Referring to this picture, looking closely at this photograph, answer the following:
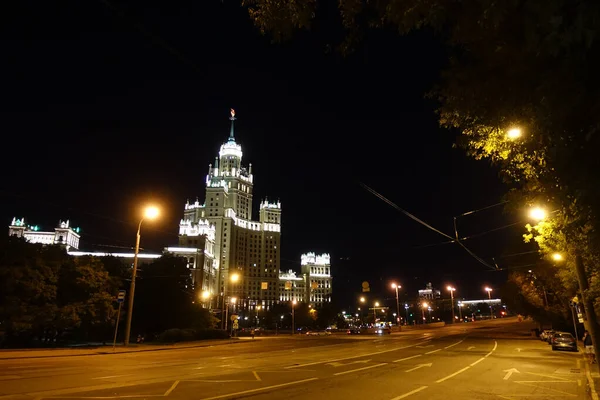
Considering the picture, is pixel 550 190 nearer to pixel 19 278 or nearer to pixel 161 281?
pixel 19 278

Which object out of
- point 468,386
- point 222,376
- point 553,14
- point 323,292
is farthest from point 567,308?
point 323,292

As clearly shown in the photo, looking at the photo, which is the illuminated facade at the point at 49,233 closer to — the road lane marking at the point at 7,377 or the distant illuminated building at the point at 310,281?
the distant illuminated building at the point at 310,281

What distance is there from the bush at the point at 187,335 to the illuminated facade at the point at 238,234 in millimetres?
104152

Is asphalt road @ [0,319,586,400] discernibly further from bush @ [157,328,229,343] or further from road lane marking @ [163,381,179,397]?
bush @ [157,328,229,343]

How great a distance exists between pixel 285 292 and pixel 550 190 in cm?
18163

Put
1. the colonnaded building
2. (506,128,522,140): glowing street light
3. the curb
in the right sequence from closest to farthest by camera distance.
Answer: (506,128,522,140): glowing street light, the curb, the colonnaded building

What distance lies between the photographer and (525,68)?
4.56 m

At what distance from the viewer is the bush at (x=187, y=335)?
40.2m

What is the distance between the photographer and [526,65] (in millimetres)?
4504

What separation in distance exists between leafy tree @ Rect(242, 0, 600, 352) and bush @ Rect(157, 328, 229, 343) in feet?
130

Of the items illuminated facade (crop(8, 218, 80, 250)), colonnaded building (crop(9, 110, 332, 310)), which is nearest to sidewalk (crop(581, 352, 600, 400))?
colonnaded building (crop(9, 110, 332, 310))

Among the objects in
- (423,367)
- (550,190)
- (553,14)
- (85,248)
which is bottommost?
(423,367)

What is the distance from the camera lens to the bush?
4019 centimetres

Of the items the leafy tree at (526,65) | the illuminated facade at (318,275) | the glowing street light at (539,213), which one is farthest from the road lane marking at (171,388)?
the illuminated facade at (318,275)
